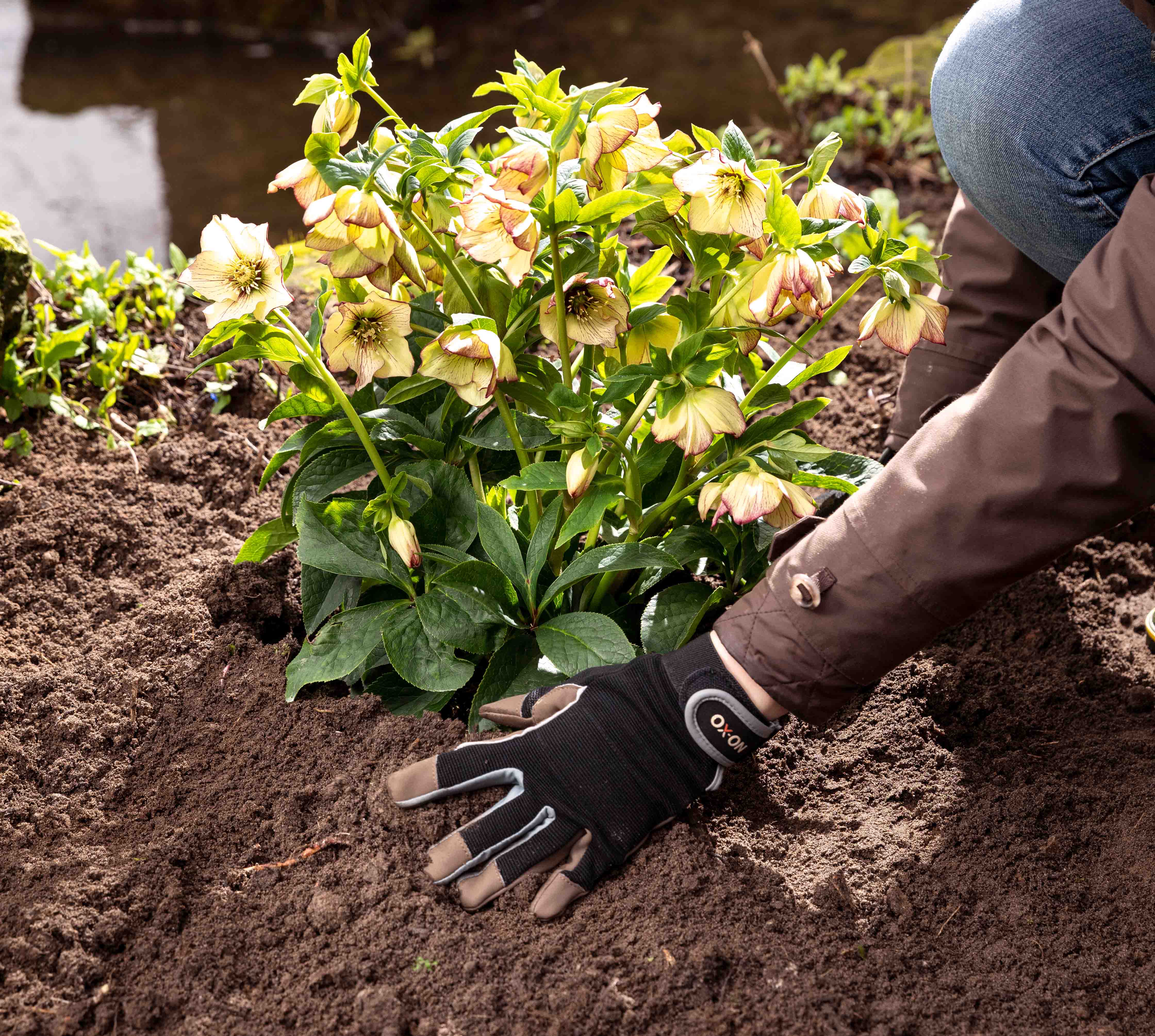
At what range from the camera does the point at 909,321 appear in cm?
116

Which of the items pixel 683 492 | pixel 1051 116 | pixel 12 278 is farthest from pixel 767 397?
pixel 12 278

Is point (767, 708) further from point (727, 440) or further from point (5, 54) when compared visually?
point (5, 54)

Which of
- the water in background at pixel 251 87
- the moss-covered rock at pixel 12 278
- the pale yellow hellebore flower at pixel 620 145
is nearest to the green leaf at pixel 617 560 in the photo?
the pale yellow hellebore flower at pixel 620 145

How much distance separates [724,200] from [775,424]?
0.99ft

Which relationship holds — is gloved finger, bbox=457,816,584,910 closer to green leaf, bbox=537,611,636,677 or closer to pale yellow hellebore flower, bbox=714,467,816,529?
green leaf, bbox=537,611,636,677

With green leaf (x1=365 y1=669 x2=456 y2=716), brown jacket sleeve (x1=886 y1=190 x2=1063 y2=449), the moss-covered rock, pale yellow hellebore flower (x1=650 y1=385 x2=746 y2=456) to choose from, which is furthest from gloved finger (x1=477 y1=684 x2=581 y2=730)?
the moss-covered rock

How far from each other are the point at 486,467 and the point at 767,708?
0.53m

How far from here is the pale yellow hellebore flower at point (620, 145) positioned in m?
1.06

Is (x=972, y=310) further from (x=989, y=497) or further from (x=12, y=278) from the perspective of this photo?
(x=12, y=278)

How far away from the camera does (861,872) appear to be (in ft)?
4.09

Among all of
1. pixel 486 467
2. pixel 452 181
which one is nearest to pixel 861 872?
pixel 486 467

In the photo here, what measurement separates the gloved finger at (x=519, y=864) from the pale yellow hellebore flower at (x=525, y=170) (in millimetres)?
706

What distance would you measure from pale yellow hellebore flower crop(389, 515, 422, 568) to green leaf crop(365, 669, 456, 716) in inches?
9.3

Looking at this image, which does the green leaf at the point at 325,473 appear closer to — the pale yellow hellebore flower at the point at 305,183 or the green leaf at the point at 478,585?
the green leaf at the point at 478,585
